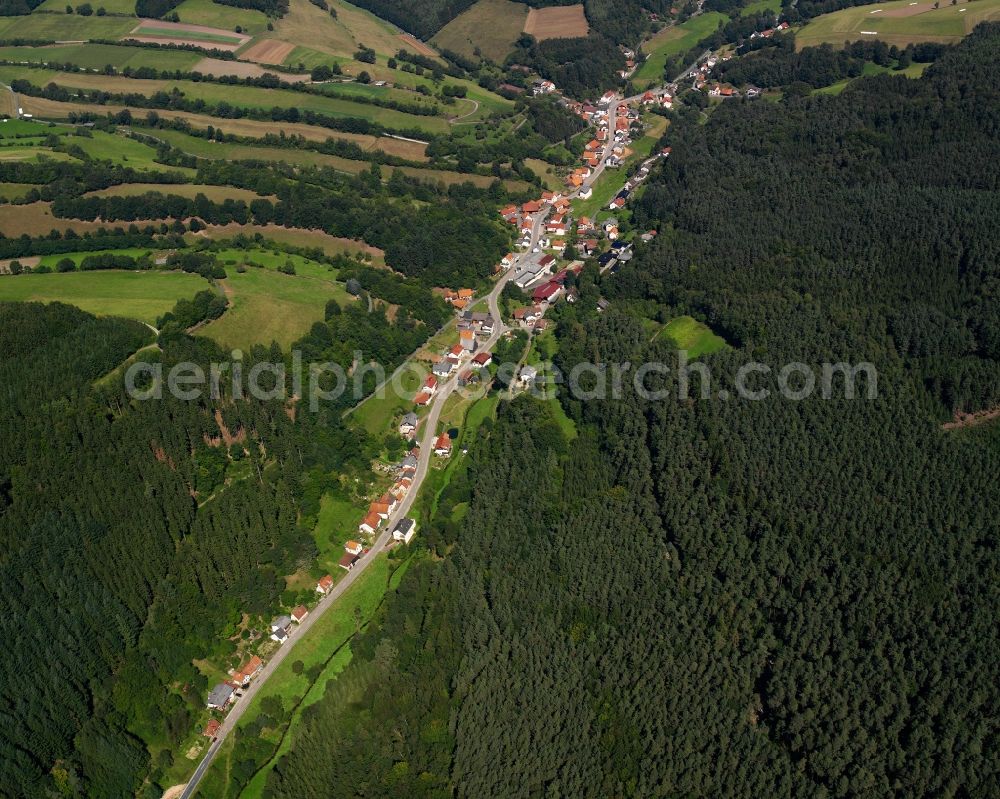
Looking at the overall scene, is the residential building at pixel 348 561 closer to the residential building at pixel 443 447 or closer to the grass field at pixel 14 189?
the residential building at pixel 443 447

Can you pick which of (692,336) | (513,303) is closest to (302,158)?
(513,303)

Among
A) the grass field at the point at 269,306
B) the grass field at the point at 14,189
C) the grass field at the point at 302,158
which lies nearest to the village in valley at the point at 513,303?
the grass field at the point at 302,158

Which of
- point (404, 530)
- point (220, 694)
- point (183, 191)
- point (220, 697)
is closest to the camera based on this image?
point (220, 697)

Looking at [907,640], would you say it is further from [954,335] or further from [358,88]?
[358,88]

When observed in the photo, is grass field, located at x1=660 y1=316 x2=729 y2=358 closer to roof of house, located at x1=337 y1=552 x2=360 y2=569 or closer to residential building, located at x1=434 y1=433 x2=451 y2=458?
residential building, located at x1=434 y1=433 x2=451 y2=458

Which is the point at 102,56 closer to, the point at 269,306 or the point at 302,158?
the point at 302,158
